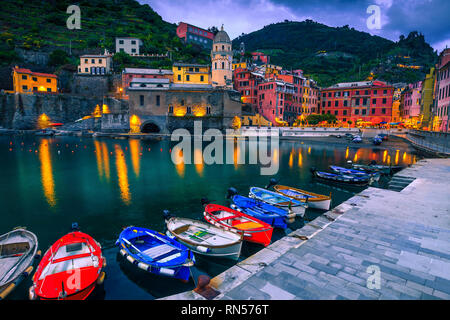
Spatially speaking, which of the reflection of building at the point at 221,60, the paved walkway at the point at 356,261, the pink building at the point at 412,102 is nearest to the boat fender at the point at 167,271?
the paved walkway at the point at 356,261

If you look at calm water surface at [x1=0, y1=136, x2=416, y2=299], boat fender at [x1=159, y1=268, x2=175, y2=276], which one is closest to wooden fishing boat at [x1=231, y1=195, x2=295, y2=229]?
calm water surface at [x1=0, y1=136, x2=416, y2=299]

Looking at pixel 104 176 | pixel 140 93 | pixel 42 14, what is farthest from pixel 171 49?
pixel 104 176

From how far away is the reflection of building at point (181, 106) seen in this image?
66.8 m

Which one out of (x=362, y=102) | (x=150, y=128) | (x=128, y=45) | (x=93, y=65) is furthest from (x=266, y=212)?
(x=128, y=45)

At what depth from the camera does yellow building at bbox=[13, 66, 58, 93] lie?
6475cm

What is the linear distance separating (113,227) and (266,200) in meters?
9.03

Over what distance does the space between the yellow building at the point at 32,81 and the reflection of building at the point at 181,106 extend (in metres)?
24.7

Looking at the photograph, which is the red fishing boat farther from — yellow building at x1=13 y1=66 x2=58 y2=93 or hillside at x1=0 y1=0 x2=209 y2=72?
hillside at x1=0 y1=0 x2=209 y2=72

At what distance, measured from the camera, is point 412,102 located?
6216 cm

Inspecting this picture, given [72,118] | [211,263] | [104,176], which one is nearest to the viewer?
[211,263]

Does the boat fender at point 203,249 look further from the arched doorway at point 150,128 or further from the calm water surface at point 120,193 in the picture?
the arched doorway at point 150,128

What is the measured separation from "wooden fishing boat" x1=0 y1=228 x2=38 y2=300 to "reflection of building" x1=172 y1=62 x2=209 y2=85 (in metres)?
68.5
